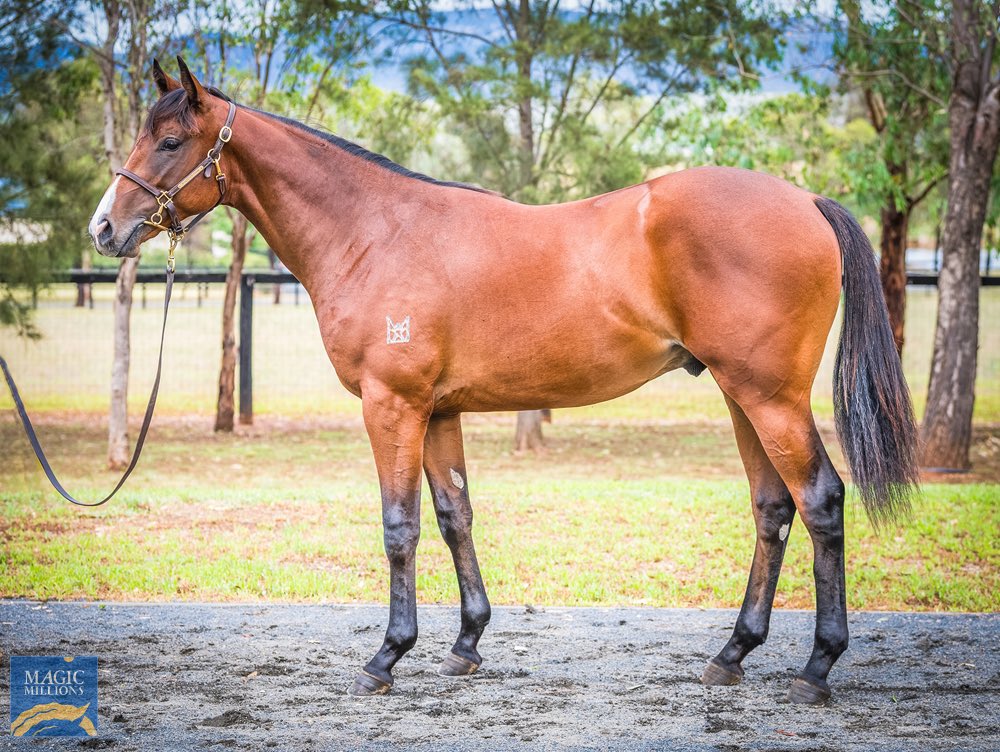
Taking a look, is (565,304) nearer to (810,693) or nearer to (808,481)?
(808,481)

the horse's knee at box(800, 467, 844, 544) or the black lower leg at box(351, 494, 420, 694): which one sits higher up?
the horse's knee at box(800, 467, 844, 544)

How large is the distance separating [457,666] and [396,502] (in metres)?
0.82

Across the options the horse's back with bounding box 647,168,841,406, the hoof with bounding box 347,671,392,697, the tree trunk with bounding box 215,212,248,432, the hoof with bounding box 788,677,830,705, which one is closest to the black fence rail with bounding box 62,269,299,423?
the tree trunk with bounding box 215,212,248,432

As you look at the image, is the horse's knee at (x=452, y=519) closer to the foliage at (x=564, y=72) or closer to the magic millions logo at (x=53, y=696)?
the magic millions logo at (x=53, y=696)

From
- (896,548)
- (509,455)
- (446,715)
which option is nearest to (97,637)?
(446,715)

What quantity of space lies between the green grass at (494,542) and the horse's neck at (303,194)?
227 centimetres

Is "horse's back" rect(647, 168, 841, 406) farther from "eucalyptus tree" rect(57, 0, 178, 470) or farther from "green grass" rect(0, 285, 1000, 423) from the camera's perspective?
"green grass" rect(0, 285, 1000, 423)

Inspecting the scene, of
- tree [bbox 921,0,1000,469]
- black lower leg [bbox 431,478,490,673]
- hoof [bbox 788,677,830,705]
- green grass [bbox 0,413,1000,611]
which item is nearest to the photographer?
hoof [bbox 788,677,830,705]

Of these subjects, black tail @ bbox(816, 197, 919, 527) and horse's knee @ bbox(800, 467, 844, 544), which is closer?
horse's knee @ bbox(800, 467, 844, 544)

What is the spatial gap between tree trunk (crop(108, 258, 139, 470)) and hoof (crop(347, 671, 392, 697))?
22.9ft

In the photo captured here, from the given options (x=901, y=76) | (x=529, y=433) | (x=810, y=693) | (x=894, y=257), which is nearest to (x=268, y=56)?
(x=529, y=433)

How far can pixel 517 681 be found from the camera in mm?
4246

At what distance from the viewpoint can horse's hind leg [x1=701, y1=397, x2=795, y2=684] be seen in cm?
426

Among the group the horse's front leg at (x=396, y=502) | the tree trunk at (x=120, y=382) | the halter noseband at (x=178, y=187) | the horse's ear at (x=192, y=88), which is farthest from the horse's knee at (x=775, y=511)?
the tree trunk at (x=120, y=382)
